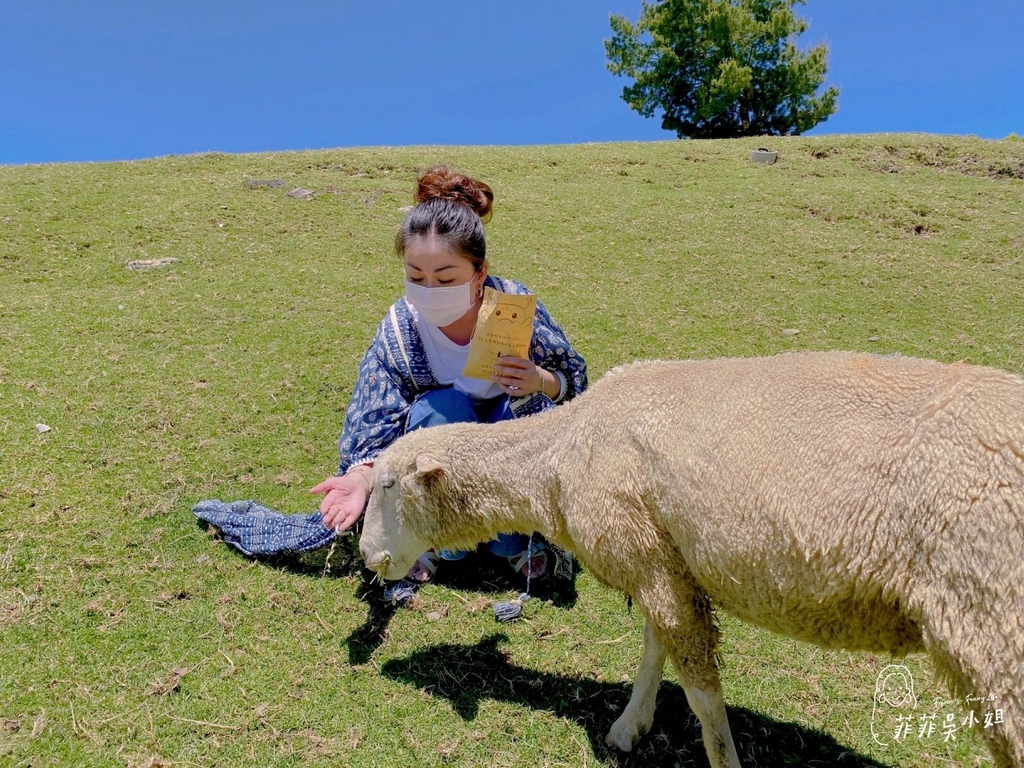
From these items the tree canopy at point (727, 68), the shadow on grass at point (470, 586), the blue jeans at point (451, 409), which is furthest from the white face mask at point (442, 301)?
the tree canopy at point (727, 68)

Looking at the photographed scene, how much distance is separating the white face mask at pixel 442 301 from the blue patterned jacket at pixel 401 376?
0.29m

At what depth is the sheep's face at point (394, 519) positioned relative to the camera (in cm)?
306

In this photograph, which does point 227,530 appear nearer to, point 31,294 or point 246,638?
point 246,638

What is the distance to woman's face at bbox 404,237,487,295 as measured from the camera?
339 cm

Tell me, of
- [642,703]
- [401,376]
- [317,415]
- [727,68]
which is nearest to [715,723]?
[642,703]

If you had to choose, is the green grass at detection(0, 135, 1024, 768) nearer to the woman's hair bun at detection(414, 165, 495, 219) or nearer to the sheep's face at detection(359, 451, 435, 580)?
the sheep's face at detection(359, 451, 435, 580)

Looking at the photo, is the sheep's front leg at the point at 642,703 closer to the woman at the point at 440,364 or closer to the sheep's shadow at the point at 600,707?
the sheep's shadow at the point at 600,707

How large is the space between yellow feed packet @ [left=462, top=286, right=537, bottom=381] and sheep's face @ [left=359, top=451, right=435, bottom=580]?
0.73 m

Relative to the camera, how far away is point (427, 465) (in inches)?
117

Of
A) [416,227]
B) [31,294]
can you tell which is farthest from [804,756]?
[31,294]

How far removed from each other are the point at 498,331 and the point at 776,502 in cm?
173

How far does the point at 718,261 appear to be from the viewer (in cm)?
1140

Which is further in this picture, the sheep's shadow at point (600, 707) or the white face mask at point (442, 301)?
the white face mask at point (442, 301)

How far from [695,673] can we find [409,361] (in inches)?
90.5
